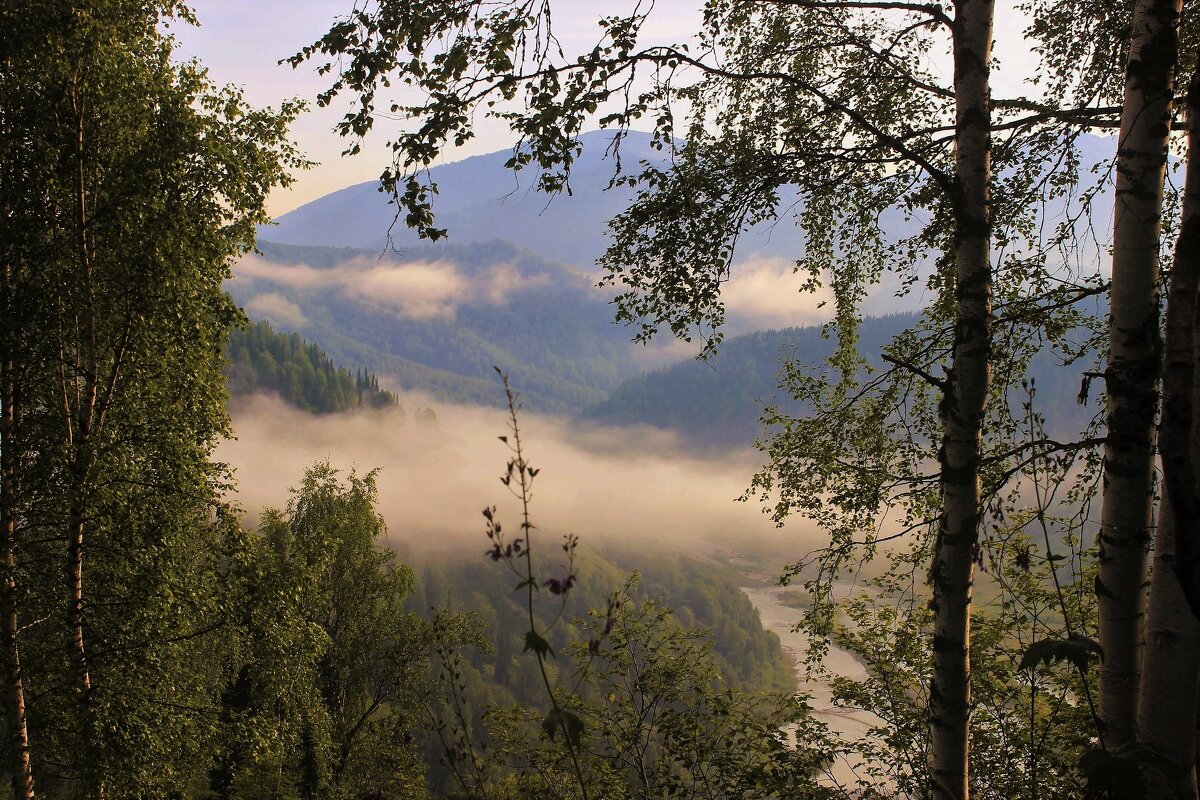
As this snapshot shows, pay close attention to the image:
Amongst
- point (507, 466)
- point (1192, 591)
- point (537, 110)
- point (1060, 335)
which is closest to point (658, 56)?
point (537, 110)

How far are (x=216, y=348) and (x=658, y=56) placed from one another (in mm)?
7421

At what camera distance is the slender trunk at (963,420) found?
4.24 m

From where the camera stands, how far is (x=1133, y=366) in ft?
11.5

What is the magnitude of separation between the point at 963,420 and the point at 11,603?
912cm

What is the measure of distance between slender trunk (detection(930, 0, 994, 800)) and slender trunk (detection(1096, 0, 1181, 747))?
0.78 m

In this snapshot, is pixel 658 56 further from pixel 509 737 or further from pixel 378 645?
pixel 378 645

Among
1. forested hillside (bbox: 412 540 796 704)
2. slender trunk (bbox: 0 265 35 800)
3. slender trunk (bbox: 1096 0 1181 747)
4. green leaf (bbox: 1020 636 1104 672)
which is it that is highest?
slender trunk (bbox: 1096 0 1181 747)

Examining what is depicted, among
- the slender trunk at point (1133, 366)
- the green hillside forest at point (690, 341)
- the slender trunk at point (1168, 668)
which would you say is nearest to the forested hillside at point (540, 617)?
the green hillside forest at point (690, 341)

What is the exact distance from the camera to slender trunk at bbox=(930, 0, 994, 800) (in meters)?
4.24

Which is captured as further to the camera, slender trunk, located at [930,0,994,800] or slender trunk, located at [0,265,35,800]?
slender trunk, located at [0,265,35,800]

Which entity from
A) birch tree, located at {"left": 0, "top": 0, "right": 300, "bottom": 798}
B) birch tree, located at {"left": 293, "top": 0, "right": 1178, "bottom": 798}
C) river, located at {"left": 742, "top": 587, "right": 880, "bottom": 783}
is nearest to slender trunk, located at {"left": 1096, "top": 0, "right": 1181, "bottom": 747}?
birch tree, located at {"left": 293, "top": 0, "right": 1178, "bottom": 798}

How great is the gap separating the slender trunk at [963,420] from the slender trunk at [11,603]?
862 cm

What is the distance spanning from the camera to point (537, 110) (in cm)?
463

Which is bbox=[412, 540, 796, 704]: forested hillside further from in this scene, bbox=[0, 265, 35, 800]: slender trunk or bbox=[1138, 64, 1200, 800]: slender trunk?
bbox=[1138, 64, 1200, 800]: slender trunk
